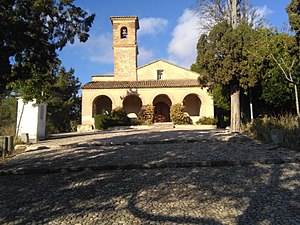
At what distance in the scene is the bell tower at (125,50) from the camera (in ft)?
93.4

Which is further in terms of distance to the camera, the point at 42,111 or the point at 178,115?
the point at 178,115

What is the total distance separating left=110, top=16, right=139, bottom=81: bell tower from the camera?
28453 mm

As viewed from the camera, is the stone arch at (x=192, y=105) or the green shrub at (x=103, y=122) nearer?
the green shrub at (x=103, y=122)

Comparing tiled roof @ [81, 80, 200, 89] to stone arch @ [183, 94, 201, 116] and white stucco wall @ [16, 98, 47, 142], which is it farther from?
white stucco wall @ [16, 98, 47, 142]

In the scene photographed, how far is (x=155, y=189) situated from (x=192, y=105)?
75.5 ft

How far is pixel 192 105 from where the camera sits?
27.1 m

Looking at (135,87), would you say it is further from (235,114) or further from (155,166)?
(155,166)

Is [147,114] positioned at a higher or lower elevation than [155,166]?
higher

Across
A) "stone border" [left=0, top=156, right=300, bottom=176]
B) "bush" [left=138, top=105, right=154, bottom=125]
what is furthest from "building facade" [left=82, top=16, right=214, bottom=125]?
"stone border" [left=0, top=156, right=300, bottom=176]

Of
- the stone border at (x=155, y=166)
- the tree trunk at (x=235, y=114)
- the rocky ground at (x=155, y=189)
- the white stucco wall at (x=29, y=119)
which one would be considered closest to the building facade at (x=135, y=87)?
the tree trunk at (x=235, y=114)

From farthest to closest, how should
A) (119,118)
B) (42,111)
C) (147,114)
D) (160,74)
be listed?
(160,74) < (147,114) < (119,118) < (42,111)

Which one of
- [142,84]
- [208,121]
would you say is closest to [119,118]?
[142,84]

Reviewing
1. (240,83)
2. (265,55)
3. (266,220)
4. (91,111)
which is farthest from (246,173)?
(91,111)

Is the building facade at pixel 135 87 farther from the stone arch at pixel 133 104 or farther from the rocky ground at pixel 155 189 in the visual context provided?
the rocky ground at pixel 155 189
